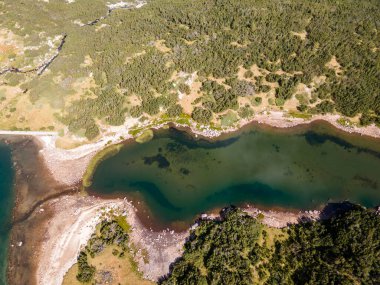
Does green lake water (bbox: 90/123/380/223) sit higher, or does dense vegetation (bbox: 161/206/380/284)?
dense vegetation (bbox: 161/206/380/284)

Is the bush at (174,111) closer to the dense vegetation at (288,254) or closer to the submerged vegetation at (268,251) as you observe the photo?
the submerged vegetation at (268,251)

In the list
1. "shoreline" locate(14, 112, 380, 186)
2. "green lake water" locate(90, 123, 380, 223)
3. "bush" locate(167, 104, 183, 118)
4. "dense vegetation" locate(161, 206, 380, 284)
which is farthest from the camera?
"bush" locate(167, 104, 183, 118)

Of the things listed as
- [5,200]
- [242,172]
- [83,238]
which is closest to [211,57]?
[242,172]

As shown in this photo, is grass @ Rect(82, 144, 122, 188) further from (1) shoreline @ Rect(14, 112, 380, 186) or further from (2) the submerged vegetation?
(2) the submerged vegetation

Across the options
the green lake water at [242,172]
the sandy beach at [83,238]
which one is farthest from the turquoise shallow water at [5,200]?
the green lake water at [242,172]

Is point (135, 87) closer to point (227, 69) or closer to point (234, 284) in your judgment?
point (227, 69)

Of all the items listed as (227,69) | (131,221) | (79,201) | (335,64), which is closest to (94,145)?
(79,201)

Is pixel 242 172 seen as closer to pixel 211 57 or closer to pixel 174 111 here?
pixel 174 111

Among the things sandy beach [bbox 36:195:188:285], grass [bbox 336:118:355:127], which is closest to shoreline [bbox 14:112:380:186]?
grass [bbox 336:118:355:127]
